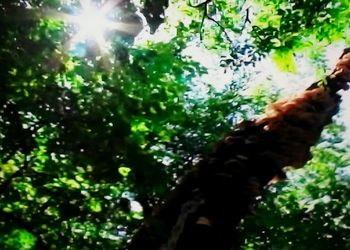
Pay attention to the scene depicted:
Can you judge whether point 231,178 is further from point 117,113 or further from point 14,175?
point 14,175

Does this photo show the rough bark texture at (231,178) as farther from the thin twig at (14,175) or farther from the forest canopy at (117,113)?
the thin twig at (14,175)

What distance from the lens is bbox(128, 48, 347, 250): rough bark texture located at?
122 inches

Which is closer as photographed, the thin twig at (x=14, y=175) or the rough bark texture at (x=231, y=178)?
the rough bark texture at (x=231, y=178)

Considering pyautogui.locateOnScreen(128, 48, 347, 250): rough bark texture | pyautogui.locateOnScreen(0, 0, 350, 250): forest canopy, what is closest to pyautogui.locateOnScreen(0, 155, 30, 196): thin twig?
pyautogui.locateOnScreen(0, 0, 350, 250): forest canopy

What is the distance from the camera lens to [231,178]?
324 cm

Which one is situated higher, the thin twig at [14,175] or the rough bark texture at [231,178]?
the thin twig at [14,175]

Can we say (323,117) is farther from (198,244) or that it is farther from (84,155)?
(84,155)

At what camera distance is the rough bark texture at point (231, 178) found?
122 inches

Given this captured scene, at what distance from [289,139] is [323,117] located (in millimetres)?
482

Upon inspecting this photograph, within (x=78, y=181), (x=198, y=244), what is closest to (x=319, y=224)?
(x=78, y=181)

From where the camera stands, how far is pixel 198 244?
2.99 meters

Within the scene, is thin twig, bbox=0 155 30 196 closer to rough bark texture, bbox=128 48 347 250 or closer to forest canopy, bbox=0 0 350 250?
forest canopy, bbox=0 0 350 250

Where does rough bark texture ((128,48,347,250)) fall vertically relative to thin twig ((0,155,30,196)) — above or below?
below

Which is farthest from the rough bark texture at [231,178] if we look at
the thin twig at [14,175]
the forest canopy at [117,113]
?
the thin twig at [14,175]
